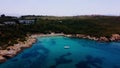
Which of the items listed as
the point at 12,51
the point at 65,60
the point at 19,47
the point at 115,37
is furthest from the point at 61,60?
the point at 115,37

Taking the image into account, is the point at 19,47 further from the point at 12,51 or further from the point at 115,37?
the point at 115,37

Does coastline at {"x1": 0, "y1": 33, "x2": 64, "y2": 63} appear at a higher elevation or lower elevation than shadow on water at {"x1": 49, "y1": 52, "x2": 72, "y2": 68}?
higher

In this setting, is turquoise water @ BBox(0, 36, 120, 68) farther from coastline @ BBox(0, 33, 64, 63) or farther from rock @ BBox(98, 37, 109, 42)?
rock @ BBox(98, 37, 109, 42)

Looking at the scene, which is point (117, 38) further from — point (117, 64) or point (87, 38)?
point (117, 64)

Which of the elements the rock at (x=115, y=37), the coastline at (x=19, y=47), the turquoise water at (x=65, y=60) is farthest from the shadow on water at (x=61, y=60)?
the rock at (x=115, y=37)

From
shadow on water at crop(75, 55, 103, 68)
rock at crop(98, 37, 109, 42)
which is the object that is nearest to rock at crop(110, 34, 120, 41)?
rock at crop(98, 37, 109, 42)

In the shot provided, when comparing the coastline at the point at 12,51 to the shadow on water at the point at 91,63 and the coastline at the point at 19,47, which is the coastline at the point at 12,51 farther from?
the shadow on water at the point at 91,63

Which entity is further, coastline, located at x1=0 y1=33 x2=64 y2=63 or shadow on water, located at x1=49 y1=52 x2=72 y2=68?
coastline, located at x1=0 y1=33 x2=64 y2=63

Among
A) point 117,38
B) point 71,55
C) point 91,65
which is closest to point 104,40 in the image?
point 117,38
